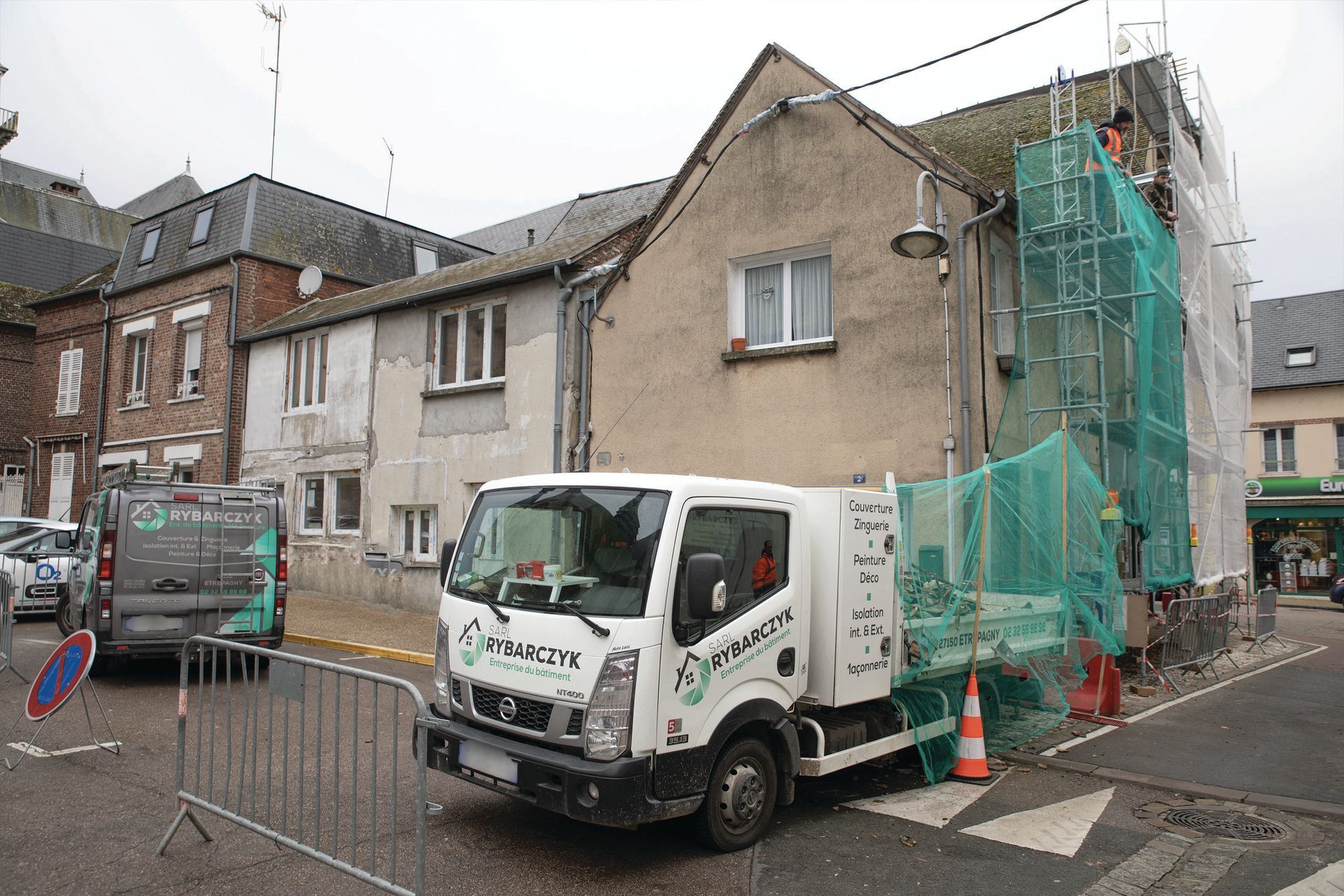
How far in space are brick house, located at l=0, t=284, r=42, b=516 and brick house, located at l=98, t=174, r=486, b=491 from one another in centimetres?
582

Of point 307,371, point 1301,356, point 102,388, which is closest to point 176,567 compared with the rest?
point 307,371

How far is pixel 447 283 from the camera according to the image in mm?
15461

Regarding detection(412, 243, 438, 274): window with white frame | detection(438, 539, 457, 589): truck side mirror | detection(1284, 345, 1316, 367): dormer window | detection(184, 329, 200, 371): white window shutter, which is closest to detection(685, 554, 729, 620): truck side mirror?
detection(438, 539, 457, 589): truck side mirror

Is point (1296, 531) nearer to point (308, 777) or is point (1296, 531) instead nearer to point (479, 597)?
point (479, 597)

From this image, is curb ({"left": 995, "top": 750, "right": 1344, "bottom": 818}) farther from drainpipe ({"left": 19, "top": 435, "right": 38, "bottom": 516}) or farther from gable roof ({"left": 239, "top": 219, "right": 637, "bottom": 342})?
drainpipe ({"left": 19, "top": 435, "right": 38, "bottom": 516})

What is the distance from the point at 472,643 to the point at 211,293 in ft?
57.9

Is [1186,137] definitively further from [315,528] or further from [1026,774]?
[315,528]

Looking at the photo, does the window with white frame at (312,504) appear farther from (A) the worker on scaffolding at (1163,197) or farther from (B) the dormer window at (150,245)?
(A) the worker on scaffolding at (1163,197)

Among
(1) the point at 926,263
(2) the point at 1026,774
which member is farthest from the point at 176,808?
(1) the point at 926,263

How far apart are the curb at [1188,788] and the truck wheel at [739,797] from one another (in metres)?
2.98

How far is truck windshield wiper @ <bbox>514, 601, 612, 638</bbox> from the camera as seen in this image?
179 inches

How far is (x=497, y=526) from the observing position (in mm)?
5402

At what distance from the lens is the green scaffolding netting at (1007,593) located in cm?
640

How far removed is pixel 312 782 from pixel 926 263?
311 inches
